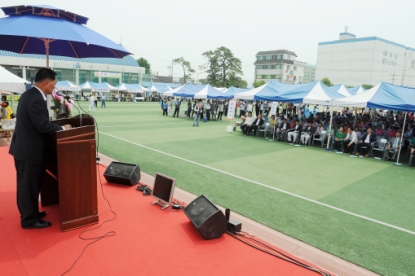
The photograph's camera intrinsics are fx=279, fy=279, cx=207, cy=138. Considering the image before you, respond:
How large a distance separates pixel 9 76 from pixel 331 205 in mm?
11660

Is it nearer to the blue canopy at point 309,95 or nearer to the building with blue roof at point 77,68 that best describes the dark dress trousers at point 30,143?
the blue canopy at point 309,95

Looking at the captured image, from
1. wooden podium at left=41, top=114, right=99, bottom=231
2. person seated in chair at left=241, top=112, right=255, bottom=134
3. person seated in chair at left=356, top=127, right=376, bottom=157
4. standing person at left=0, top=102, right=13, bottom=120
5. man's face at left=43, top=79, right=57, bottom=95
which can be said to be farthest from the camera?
person seated in chair at left=241, top=112, right=255, bottom=134

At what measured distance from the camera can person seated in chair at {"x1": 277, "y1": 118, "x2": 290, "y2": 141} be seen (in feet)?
48.0

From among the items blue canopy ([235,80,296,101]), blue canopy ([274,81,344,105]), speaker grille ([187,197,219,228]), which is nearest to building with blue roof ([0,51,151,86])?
blue canopy ([235,80,296,101])

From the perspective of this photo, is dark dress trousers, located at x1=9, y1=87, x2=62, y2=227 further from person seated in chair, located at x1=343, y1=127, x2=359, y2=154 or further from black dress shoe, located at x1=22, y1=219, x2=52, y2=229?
person seated in chair, located at x1=343, y1=127, x2=359, y2=154

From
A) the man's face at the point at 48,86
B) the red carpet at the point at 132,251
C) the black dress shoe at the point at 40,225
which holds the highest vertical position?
the man's face at the point at 48,86

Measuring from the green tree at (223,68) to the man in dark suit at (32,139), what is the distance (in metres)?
61.3

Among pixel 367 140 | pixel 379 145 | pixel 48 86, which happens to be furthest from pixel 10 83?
pixel 379 145

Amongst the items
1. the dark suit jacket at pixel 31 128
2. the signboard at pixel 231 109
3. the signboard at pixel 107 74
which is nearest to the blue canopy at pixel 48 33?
the dark suit jacket at pixel 31 128

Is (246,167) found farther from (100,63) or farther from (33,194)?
(100,63)

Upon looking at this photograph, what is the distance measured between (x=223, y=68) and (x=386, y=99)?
54879 mm

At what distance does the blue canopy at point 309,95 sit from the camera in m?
13.5

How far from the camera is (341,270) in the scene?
145 inches

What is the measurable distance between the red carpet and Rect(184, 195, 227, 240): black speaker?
0.11 metres
